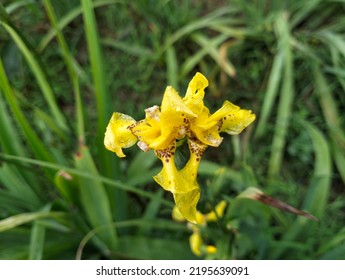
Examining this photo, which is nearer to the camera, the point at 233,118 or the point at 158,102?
the point at 233,118

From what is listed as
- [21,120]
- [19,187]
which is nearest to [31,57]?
[21,120]

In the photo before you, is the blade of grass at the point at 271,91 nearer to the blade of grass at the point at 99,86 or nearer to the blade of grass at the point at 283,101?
the blade of grass at the point at 283,101

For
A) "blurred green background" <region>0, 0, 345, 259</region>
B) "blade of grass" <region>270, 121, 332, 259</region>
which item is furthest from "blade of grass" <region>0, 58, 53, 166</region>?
"blade of grass" <region>270, 121, 332, 259</region>

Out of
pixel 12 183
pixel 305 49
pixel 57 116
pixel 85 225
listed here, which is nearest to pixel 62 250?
pixel 85 225

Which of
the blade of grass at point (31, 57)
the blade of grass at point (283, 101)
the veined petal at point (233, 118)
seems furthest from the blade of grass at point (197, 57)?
the veined petal at point (233, 118)

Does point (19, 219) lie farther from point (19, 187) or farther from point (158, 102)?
point (158, 102)

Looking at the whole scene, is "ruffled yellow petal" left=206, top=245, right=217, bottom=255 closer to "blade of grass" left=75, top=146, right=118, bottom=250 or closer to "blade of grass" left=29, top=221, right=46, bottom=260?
"blade of grass" left=75, top=146, right=118, bottom=250
